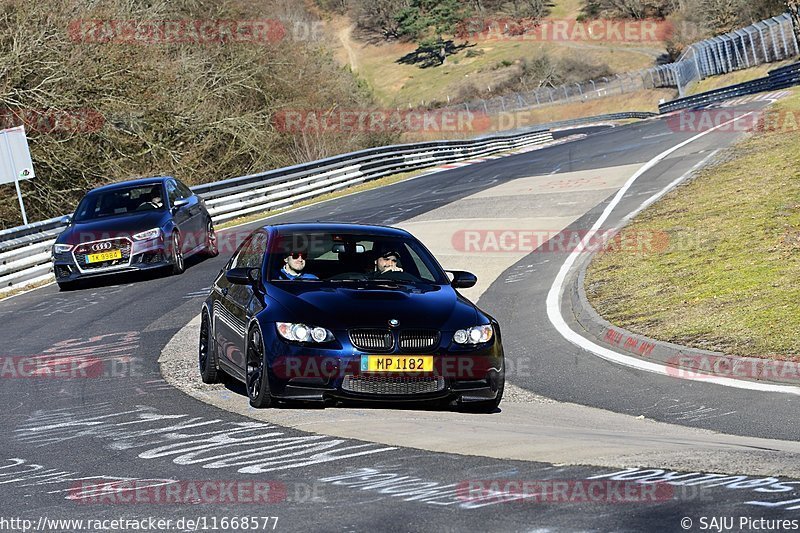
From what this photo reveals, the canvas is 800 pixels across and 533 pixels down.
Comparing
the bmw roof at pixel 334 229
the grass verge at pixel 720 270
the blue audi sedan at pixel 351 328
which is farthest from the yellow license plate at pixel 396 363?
the grass verge at pixel 720 270

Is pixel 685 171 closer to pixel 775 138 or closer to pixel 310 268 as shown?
pixel 775 138

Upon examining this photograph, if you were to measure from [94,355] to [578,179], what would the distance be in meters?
19.3

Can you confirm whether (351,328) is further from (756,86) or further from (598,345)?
(756,86)

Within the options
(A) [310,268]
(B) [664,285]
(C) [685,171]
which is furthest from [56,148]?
(A) [310,268]

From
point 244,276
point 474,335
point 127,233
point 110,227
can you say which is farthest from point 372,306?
point 110,227

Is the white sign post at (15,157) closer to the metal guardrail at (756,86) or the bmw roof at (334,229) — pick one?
the bmw roof at (334,229)

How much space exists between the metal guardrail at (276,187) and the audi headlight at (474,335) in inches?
480

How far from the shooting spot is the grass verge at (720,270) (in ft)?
39.9

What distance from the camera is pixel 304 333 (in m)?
9.05

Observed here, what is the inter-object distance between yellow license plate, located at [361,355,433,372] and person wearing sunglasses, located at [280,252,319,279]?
139cm

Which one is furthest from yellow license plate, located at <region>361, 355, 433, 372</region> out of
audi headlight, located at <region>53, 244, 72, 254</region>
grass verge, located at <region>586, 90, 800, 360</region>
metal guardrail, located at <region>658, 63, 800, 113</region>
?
metal guardrail, located at <region>658, 63, 800, 113</region>

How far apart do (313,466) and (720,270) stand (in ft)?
32.3

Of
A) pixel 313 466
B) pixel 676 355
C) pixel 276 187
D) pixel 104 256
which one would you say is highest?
pixel 104 256

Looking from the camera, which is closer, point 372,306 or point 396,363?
point 396,363
